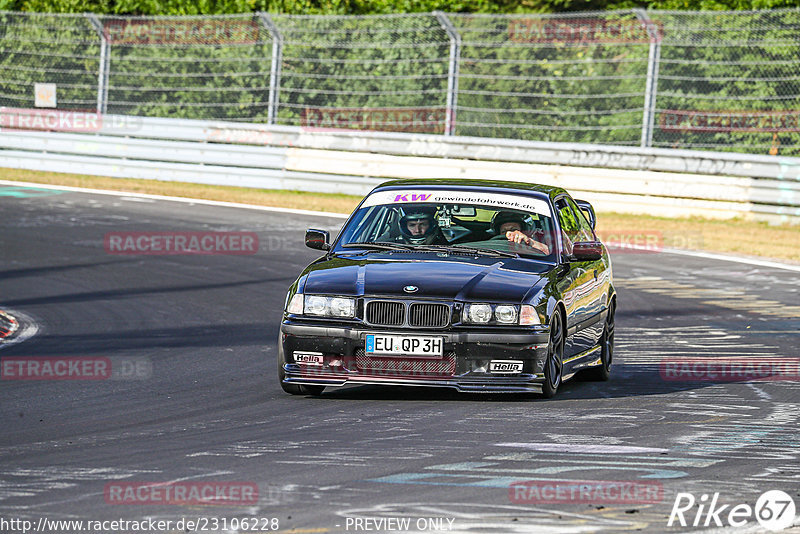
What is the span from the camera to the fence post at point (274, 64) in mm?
25453

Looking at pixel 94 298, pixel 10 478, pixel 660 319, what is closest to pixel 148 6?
pixel 94 298

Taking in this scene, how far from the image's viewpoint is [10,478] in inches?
254

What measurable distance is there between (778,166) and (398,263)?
43.0 feet

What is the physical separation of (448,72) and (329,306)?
52.7 feet

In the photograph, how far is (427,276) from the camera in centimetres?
895

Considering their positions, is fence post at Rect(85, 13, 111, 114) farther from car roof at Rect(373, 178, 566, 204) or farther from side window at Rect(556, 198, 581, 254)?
side window at Rect(556, 198, 581, 254)

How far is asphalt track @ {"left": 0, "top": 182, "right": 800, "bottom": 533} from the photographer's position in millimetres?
5988

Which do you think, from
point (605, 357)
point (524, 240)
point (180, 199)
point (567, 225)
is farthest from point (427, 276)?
point (180, 199)

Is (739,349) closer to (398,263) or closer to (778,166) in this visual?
(398,263)

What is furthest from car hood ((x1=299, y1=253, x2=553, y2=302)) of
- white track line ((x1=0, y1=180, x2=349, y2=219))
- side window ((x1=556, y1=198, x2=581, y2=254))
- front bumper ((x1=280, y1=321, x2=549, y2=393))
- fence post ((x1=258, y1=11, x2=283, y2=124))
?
fence post ((x1=258, y1=11, x2=283, y2=124))

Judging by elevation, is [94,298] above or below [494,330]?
below

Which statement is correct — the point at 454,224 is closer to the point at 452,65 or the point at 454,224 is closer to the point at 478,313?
the point at 478,313

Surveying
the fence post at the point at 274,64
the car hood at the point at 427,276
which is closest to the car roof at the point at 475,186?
the car hood at the point at 427,276

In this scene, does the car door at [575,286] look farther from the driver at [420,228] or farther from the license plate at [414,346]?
the license plate at [414,346]
